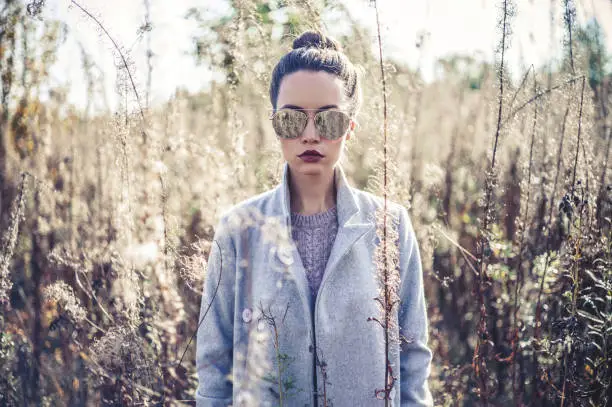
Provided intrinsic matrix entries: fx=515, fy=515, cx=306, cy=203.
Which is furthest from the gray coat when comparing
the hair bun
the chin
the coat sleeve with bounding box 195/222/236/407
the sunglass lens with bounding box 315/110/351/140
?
the hair bun

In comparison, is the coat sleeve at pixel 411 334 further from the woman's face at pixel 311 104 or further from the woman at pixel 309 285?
the woman's face at pixel 311 104

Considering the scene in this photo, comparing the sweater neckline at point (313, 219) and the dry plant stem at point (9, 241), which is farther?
the dry plant stem at point (9, 241)

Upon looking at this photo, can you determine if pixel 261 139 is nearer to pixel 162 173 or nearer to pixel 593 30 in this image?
pixel 162 173

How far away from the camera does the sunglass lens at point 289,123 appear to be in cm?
163

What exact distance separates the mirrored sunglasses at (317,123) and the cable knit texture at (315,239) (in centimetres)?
31

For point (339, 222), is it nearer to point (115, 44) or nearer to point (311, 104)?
point (311, 104)

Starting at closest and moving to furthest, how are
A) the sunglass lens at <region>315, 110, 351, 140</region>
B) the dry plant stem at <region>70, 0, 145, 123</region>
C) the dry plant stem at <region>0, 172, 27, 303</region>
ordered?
the sunglass lens at <region>315, 110, 351, 140</region>, the dry plant stem at <region>70, 0, 145, 123</region>, the dry plant stem at <region>0, 172, 27, 303</region>

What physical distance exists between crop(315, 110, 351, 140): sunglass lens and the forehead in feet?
0.16

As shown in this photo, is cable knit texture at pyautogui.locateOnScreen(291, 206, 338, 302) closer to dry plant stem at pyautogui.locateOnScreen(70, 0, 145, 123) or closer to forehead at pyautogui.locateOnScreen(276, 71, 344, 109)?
forehead at pyautogui.locateOnScreen(276, 71, 344, 109)

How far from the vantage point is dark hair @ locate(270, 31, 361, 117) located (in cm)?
168

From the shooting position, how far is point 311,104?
5.40ft

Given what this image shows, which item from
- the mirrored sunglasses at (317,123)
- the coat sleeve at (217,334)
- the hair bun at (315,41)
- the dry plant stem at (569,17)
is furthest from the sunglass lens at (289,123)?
the dry plant stem at (569,17)

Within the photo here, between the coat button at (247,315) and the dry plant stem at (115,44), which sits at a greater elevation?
the dry plant stem at (115,44)


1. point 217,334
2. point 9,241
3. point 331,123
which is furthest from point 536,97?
point 9,241
